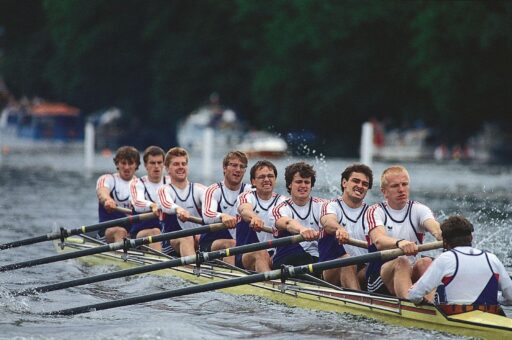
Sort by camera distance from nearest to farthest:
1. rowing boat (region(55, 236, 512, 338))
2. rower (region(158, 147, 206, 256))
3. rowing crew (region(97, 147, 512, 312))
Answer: rowing boat (region(55, 236, 512, 338)) → rowing crew (region(97, 147, 512, 312)) → rower (region(158, 147, 206, 256))

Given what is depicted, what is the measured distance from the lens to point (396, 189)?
11.7 metres

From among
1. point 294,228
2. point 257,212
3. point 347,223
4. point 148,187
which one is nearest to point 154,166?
point 148,187

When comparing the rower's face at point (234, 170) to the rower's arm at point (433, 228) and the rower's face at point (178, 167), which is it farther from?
the rower's arm at point (433, 228)

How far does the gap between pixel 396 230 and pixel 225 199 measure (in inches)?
129

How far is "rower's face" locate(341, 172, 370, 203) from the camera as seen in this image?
12312 mm

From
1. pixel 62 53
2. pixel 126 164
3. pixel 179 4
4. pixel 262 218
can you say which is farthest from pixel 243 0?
pixel 262 218

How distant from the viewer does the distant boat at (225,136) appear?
57.7m

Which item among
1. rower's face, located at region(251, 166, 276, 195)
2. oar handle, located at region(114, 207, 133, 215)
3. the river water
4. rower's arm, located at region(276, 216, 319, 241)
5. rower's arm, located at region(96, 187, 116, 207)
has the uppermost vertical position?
rower's face, located at region(251, 166, 276, 195)

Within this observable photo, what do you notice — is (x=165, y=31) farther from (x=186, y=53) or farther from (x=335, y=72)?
(x=335, y=72)

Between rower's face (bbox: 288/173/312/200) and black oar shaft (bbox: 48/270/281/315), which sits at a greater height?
rower's face (bbox: 288/173/312/200)

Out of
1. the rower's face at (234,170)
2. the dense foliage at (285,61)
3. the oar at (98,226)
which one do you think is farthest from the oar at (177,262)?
the dense foliage at (285,61)

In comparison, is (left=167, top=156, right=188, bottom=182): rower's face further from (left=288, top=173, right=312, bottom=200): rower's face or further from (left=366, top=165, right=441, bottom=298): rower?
(left=366, top=165, right=441, bottom=298): rower

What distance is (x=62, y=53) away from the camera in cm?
6047

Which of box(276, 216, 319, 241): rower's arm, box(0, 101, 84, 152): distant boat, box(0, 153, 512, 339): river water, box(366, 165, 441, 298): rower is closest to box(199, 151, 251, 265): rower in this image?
box(0, 153, 512, 339): river water
